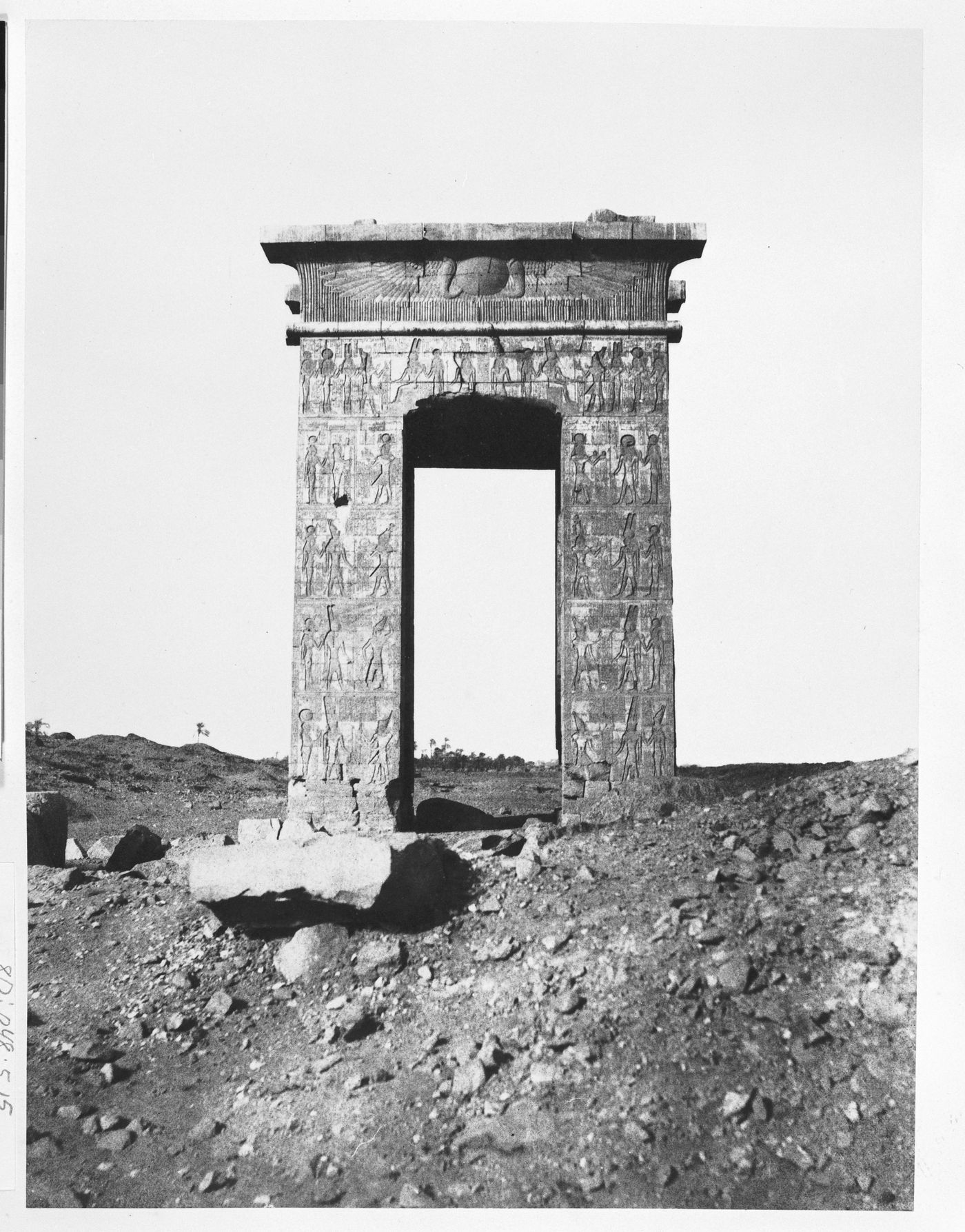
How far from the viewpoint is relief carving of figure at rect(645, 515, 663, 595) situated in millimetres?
8453

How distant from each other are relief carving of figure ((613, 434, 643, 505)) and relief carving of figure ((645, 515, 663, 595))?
28 cm

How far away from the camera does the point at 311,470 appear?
8.61 m

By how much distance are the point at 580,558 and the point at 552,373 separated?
145 cm

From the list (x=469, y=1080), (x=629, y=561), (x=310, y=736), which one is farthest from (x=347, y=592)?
(x=469, y=1080)

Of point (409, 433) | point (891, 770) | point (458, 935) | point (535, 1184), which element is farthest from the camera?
point (409, 433)

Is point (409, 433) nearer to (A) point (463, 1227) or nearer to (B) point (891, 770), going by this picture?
(B) point (891, 770)

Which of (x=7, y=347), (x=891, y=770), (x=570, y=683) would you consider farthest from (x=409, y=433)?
(x=891, y=770)

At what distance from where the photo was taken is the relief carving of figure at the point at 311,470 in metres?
8.59

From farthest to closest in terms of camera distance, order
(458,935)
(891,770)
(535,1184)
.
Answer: (891,770)
(458,935)
(535,1184)

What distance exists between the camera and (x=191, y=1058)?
6883 millimetres

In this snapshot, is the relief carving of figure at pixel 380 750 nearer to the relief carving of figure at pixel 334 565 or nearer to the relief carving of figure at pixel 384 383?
the relief carving of figure at pixel 334 565

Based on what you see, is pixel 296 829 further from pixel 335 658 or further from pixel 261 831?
pixel 335 658

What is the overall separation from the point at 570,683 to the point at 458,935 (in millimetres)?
2080

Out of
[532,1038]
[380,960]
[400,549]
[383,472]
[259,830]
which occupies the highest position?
[383,472]
